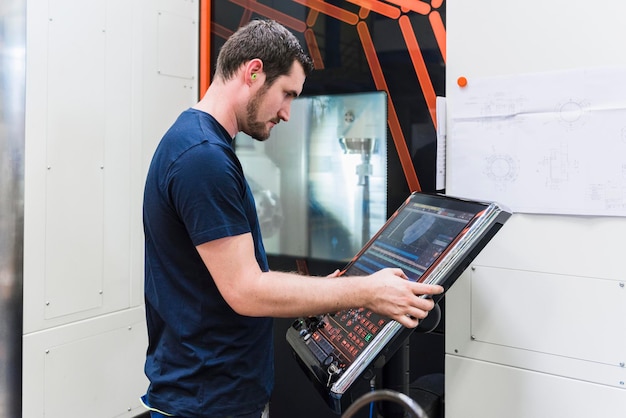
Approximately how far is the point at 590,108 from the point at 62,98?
1.87 m

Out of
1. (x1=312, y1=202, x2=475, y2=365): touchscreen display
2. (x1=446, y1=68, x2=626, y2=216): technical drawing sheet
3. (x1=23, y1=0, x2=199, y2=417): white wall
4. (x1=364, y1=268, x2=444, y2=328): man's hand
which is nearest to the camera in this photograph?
(x1=364, y1=268, x2=444, y2=328): man's hand

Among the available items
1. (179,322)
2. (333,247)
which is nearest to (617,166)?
(333,247)

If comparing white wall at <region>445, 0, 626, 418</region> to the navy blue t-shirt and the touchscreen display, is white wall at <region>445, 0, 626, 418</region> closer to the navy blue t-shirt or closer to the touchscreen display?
the touchscreen display

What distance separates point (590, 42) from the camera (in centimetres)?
165

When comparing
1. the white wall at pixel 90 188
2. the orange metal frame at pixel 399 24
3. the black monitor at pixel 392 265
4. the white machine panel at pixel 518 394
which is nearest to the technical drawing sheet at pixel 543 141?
the orange metal frame at pixel 399 24

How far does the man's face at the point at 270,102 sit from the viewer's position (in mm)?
1463

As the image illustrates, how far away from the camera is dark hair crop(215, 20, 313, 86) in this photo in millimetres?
1431

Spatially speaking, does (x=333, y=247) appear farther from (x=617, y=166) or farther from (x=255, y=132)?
(x=617, y=166)

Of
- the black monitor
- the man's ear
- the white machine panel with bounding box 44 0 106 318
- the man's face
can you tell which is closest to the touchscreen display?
the black monitor

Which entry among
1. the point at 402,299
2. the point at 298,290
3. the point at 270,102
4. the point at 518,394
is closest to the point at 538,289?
the point at 518,394

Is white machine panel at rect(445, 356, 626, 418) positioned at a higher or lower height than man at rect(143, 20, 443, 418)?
lower

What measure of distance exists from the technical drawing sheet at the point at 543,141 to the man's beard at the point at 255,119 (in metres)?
0.75

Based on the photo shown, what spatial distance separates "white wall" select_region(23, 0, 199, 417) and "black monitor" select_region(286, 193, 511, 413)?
3.33 ft

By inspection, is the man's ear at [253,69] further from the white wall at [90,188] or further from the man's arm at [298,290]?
the white wall at [90,188]
